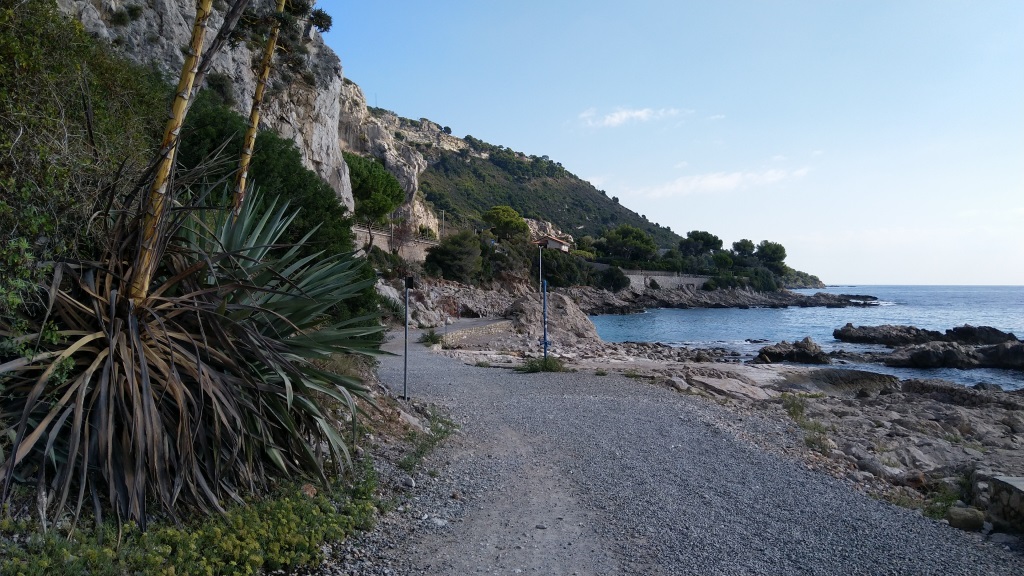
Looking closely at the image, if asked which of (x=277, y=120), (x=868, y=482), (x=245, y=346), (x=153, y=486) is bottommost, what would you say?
(x=868, y=482)

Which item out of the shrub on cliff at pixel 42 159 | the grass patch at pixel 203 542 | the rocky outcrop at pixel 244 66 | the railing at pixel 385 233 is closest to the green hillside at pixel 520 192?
the railing at pixel 385 233

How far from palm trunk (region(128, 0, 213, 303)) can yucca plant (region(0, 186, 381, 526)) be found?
11cm

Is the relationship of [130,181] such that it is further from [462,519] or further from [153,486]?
[462,519]

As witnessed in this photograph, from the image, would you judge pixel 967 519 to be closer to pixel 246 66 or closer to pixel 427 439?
pixel 427 439

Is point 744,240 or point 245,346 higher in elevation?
point 744,240

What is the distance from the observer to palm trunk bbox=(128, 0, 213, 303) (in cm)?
435

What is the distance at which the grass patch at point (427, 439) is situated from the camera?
6.40 meters

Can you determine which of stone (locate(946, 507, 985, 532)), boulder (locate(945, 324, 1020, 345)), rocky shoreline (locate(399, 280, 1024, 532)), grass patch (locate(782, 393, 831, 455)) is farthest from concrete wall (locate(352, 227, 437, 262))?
stone (locate(946, 507, 985, 532))

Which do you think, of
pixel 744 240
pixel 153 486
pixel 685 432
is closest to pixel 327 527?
pixel 153 486

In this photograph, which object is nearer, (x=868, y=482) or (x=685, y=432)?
(x=868, y=482)

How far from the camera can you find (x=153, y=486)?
12.9 feet

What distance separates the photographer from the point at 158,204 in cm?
444

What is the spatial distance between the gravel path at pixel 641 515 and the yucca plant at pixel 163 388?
1.08 metres

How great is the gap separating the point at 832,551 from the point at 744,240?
121 metres
